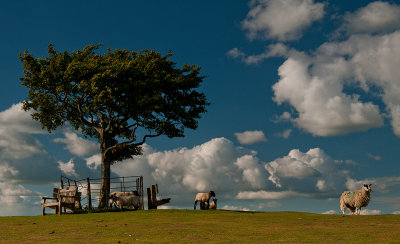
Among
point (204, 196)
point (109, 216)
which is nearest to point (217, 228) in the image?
point (109, 216)

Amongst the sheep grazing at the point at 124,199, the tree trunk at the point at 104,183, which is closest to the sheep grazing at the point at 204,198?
the sheep grazing at the point at 124,199

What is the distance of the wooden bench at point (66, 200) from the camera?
110 feet

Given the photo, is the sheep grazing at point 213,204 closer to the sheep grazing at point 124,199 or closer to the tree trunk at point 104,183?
the sheep grazing at point 124,199

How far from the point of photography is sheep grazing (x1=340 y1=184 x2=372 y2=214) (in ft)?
106

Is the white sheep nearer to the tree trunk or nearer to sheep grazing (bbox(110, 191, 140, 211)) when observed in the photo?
sheep grazing (bbox(110, 191, 140, 211))

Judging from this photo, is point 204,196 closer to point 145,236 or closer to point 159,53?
point 159,53

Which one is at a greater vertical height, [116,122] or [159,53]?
[159,53]

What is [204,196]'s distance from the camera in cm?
3834

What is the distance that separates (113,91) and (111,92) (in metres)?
0.64

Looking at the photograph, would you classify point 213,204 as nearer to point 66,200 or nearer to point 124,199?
point 124,199

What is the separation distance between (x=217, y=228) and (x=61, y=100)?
2455cm

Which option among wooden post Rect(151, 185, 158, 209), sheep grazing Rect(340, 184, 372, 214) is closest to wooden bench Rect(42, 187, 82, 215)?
wooden post Rect(151, 185, 158, 209)

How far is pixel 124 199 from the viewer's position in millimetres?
34750

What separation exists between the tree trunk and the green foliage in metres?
0.53
